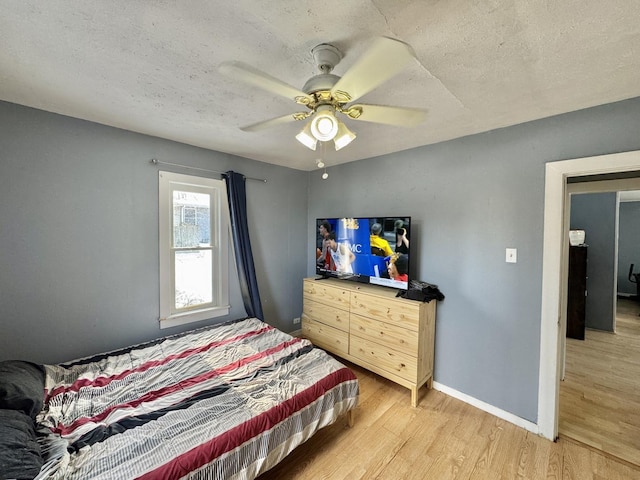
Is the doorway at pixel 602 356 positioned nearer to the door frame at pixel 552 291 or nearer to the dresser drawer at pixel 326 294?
the door frame at pixel 552 291

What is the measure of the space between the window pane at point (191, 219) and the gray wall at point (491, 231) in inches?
78.4

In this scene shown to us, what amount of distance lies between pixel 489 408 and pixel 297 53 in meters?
2.94

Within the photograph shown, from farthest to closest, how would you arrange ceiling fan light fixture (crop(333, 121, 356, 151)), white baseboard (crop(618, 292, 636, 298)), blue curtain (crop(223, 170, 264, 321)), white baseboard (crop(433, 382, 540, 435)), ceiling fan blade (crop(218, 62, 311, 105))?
white baseboard (crop(618, 292, 636, 298)), blue curtain (crop(223, 170, 264, 321)), white baseboard (crop(433, 382, 540, 435)), ceiling fan light fixture (crop(333, 121, 356, 151)), ceiling fan blade (crop(218, 62, 311, 105))

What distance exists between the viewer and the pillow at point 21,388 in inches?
50.5

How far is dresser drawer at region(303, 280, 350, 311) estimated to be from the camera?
272 centimetres

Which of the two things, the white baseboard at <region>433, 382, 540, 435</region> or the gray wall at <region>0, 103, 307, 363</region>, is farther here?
the white baseboard at <region>433, 382, 540, 435</region>

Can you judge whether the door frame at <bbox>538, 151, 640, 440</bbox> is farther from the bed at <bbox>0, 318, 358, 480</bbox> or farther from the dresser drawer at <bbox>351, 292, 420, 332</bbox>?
the bed at <bbox>0, 318, 358, 480</bbox>

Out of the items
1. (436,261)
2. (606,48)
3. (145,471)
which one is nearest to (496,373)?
(436,261)

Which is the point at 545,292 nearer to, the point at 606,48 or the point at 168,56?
the point at 606,48

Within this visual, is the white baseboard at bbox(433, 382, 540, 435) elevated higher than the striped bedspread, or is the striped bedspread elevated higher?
the striped bedspread

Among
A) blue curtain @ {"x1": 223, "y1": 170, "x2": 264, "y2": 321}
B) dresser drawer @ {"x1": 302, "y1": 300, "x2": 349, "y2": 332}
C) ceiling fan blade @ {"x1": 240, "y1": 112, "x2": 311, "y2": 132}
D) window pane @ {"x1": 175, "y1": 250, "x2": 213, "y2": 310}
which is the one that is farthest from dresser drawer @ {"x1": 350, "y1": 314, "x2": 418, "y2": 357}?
ceiling fan blade @ {"x1": 240, "y1": 112, "x2": 311, "y2": 132}

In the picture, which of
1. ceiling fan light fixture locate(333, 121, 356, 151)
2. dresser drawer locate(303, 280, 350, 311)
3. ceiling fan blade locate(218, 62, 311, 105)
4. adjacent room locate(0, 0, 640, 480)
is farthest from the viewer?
dresser drawer locate(303, 280, 350, 311)

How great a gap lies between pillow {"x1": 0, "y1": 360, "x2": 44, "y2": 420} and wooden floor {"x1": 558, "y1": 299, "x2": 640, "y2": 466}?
3.42 metres

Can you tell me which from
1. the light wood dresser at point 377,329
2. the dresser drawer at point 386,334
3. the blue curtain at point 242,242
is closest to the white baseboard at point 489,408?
the light wood dresser at point 377,329
